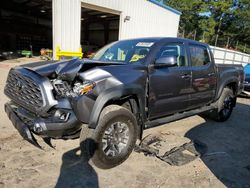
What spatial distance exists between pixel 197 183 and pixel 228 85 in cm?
349

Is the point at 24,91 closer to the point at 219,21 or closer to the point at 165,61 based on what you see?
the point at 165,61

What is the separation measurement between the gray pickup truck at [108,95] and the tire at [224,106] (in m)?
1.28

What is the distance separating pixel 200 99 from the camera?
475 centimetres

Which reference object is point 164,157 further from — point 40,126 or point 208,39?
point 208,39

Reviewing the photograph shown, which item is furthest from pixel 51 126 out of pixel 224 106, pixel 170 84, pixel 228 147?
pixel 224 106

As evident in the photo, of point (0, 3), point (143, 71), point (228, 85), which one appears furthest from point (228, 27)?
point (143, 71)

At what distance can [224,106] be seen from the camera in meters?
5.68

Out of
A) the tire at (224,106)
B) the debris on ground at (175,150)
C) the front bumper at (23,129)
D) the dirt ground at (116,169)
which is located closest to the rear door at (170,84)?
the debris on ground at (175,150)

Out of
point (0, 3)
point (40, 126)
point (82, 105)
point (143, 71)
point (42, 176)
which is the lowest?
point (42, 176)

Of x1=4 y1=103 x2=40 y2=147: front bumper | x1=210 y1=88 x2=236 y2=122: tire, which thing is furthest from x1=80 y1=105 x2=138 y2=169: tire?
x1=210 y1=88 x2=236 y2=122: tire

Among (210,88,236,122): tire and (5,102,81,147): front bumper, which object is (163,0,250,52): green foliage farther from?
(5,102,81,147): front bumper

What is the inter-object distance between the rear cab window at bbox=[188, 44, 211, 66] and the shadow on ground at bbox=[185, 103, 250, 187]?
1477mm

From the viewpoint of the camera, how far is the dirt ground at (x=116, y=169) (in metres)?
2.91

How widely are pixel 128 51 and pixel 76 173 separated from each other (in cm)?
216
